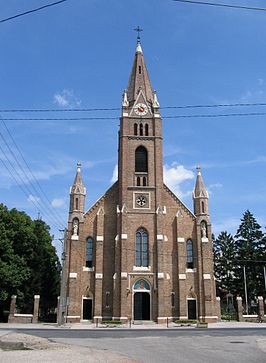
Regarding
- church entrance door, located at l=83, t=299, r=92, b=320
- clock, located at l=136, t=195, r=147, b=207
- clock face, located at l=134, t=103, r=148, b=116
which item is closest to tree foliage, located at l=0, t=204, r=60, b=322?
church entrance door, located at l=83, t=299, r=92, b=320

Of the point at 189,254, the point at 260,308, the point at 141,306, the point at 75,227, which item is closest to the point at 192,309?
the point at 141,306

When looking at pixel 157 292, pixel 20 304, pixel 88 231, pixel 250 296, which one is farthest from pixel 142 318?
pixel 250 296

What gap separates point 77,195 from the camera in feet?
157

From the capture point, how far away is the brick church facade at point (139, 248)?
143 ft

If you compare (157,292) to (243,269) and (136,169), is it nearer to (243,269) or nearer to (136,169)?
(136,169)

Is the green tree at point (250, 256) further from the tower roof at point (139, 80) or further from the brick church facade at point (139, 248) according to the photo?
the tower roof at point (139, 80)

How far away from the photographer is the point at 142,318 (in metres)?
43.4

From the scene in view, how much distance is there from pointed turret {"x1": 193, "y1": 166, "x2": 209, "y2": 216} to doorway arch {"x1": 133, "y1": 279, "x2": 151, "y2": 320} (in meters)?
10.5

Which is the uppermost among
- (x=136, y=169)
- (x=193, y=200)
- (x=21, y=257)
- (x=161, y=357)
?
(x=136, y=169)

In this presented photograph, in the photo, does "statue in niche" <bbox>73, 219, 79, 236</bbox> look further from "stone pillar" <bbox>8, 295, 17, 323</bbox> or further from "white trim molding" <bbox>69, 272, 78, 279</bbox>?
"stone pillar" <bbox>8, 295, 17, 323</bbox>

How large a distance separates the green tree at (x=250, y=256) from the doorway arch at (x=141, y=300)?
1111 inches

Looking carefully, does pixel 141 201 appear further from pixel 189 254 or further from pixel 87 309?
pixel 87 309

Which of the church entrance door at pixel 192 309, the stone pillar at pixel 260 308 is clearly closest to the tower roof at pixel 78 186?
the church entrance door at pixel 192 309

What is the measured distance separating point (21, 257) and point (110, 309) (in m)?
11.9
